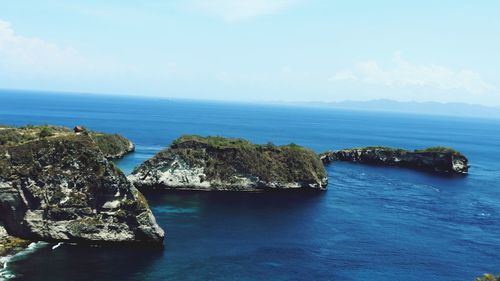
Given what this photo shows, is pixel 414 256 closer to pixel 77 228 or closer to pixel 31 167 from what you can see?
pixel 77 228

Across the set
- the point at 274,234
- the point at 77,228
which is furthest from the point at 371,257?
the point at 77,228

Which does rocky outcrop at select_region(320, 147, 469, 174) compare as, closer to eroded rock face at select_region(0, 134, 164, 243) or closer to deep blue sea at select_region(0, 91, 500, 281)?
deep blue sea at select_region(0, 91, 500, 281)

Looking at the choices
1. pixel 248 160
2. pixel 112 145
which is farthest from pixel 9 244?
pixel 112 145

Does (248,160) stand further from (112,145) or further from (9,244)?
(9,244)

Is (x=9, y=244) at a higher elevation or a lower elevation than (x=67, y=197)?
lower

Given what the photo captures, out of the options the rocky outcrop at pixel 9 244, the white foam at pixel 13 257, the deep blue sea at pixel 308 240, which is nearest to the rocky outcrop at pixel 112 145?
the deep blue sea at pixel 308 240

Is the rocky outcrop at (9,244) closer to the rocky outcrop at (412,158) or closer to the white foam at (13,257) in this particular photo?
the white foam at (13,257)
